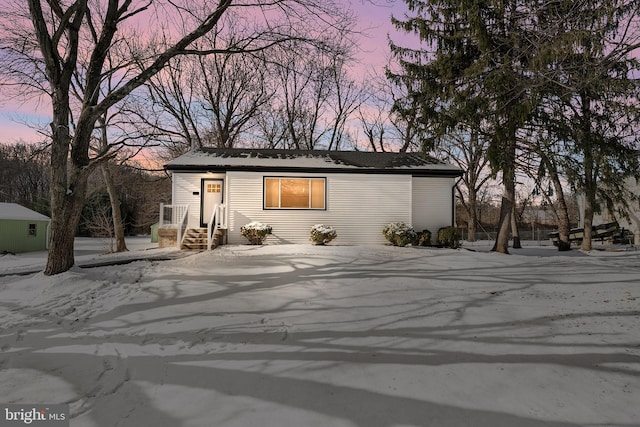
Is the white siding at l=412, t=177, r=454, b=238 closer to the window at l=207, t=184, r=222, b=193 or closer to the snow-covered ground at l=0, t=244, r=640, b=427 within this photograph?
the snow-covered ground at l=0, t=244, r=640, b=427

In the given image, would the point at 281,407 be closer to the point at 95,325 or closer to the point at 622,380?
the point at 622,380

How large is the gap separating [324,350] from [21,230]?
25.4m

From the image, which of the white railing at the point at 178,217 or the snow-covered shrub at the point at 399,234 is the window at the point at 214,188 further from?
the snow-covered shrub at the point at 399,234

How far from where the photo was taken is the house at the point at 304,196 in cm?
1370

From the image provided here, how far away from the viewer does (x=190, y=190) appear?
46.0ft

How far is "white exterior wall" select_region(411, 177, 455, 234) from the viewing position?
1451 centimetres

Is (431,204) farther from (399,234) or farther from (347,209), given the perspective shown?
(347,209)

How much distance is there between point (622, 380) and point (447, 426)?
76.8 inches

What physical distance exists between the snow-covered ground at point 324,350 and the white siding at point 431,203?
7032 mm

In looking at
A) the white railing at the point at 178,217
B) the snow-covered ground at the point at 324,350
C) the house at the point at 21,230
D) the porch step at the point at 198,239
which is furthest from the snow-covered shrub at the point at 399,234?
the house at the point at 21,230

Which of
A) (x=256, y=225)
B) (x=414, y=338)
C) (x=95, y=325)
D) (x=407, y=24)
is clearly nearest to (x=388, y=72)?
(x=407, y=24)

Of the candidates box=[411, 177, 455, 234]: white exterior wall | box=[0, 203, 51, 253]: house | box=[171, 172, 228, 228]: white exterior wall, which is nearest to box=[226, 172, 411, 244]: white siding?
box=[411, 177, 455, 234]: white exterior wall

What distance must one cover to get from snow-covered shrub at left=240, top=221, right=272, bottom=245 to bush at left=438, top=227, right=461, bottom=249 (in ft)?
22.5

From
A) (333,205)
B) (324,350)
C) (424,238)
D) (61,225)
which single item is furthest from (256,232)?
(324,350)
